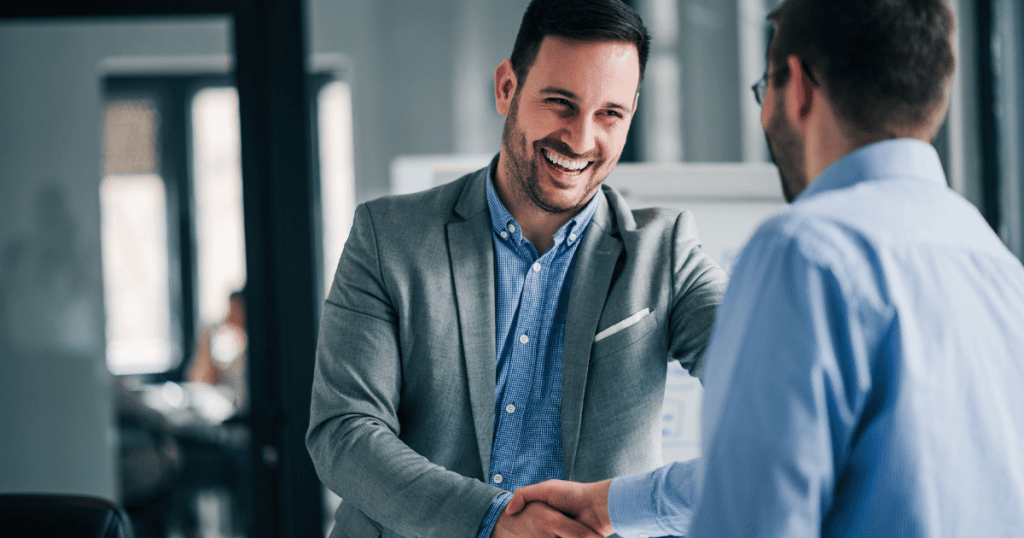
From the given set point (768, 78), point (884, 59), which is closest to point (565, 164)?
point (768, 78)

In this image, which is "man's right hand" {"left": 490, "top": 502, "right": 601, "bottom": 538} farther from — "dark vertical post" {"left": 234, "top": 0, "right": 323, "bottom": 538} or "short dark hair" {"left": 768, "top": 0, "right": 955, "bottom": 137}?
"dark vertical post" {"left": 234, "top": 0, "right": 323, "bottom": 538}

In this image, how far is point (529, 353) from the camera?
1343 millimetres

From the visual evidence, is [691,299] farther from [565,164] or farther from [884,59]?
[884,59]

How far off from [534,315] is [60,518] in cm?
87

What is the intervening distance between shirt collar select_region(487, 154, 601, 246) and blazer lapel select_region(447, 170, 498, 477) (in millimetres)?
15

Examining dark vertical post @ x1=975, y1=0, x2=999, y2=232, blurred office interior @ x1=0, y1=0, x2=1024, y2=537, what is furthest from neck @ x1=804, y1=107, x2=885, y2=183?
dark vertical post @ x1=975, y1=0, x2=999, y2=232

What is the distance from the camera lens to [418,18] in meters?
4.30

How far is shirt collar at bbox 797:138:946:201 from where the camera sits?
2.52ft

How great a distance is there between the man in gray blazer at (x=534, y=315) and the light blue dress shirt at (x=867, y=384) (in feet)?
1.91

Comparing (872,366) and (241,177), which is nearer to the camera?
(872,366)

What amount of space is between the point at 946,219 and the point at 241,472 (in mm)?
4310

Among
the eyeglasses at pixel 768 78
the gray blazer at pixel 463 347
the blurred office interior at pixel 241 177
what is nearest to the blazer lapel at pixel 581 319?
the gray blazer at pixel 463 347

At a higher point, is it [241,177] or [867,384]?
[241,177]

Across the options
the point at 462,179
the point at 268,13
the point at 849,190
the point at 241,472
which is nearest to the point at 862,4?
the point at 849,190
